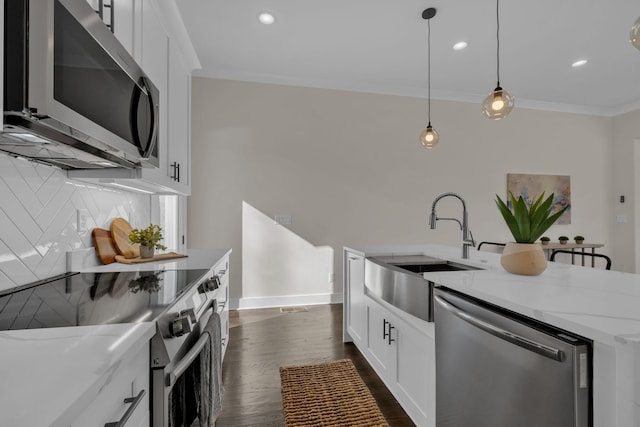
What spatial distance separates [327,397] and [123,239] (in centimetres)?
160

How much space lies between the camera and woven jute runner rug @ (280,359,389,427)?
1653 mm

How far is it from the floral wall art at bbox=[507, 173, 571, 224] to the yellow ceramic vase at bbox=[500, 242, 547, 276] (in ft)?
12.7

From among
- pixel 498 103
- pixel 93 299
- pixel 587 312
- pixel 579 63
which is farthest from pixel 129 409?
pixel 579 63

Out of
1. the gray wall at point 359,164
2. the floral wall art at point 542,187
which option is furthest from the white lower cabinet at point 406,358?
the floral wall art at point 542,187

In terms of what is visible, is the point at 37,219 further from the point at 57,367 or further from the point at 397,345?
the point at 397,345

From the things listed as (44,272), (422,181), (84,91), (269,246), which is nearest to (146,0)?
(84,91)

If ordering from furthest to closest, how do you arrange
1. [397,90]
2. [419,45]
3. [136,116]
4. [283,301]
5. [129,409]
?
[397,90] → [283,301] → [419,45] → [136,116] → [129,409]

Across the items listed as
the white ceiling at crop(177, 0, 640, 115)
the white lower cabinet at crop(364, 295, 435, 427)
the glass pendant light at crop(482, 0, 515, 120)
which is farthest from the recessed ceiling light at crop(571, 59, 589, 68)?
the white lower cabinet at crop(364, 295, 435, 427)

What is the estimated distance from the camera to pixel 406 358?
161 cm

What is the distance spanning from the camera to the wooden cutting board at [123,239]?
1779 millimetres

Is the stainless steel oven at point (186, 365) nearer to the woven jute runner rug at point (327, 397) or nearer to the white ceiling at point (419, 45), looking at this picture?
the woven jute runner rug at point (327, 397)

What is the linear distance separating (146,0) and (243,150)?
6.84 feet

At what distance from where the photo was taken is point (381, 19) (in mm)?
2705

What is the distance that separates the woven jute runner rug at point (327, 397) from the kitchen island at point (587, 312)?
26cm
